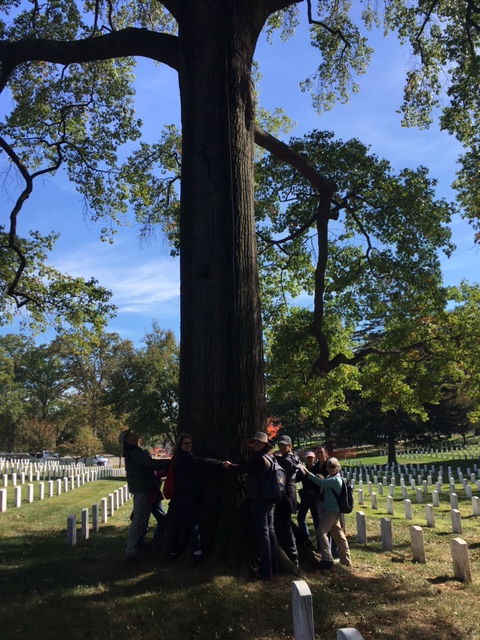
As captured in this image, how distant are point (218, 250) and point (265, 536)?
3.63 meters

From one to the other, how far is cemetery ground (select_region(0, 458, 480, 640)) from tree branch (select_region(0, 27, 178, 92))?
762 centimetres

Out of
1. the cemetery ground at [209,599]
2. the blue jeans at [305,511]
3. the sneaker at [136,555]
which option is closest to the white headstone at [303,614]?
the cemetery ground at [209,599]

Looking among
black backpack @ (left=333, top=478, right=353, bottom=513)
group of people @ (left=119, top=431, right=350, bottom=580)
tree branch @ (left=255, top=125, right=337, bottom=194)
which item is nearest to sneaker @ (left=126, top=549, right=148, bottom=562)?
group of people @ (left=119, top=431, right=350, bottom=580)

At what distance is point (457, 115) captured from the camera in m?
13.1

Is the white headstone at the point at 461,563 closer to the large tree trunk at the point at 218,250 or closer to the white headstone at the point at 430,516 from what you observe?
the large tree trunk at the point at 218,250

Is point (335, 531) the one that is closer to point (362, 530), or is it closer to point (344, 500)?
point (344, 500)

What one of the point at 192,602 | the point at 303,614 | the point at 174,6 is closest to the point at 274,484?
the point at 192,602

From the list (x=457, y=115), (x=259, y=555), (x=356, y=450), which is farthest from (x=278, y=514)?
(x=356, y=450)

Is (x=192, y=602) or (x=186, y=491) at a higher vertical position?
(x=186, y=491)

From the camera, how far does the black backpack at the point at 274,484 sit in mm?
5789

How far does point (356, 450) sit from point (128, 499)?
46554 mm

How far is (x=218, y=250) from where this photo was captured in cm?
674

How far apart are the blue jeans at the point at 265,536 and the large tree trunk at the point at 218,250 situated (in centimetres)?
29

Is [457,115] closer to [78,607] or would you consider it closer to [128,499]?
[78,607]
